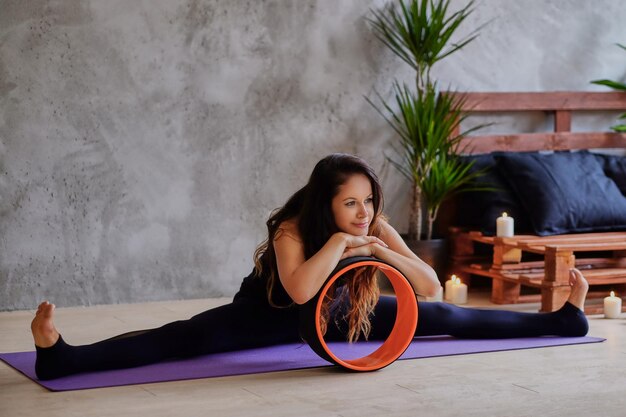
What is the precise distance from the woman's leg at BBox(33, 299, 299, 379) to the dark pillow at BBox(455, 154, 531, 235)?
1.75m

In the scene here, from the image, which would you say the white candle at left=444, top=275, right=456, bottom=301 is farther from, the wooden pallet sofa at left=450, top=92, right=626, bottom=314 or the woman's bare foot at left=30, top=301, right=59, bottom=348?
the woman's bare foot at left=30, top=301, right=59, bottom=348

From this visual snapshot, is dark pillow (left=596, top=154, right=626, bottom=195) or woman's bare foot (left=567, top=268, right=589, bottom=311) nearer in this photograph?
woman's bare foot (left=567, top=268, right=589, bottom=311)

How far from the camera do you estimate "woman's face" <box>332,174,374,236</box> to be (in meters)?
3.19

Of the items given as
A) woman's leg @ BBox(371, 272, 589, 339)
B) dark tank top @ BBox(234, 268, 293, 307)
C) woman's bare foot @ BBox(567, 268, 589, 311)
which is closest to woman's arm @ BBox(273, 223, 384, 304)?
dark tank top @ BBox(234, 268, 293, 307)

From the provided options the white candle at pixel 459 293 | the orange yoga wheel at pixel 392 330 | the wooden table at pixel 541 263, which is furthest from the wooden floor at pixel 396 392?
the white candle at pixel 459 293

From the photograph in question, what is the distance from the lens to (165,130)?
467cm

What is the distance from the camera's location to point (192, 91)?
471 cm

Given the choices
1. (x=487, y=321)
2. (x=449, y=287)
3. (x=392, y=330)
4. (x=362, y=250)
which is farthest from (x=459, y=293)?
(x=362, y=250)

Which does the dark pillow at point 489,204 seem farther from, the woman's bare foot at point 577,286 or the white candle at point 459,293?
the woman's bare foot at point 577,286

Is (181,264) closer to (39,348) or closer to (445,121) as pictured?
(445,121)

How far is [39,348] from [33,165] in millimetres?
1628

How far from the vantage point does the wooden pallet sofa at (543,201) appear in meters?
4.74

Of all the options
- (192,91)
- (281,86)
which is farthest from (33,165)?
(281,86)

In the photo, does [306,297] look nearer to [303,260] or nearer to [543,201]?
[303,260]
